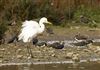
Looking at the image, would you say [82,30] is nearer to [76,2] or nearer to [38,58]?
[76,2]

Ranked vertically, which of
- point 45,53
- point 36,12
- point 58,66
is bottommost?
point 58,66

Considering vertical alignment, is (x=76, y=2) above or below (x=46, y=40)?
above

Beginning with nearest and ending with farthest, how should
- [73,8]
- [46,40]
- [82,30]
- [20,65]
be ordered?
[20,65] < [46,40] < [82,30] < [73,8]

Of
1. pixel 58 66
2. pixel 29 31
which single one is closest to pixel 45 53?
pixel 29 31

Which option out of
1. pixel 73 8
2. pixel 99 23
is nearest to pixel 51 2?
pixel 73 8

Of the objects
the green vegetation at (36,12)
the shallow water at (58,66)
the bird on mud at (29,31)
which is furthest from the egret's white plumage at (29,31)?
the green vegetation at (36,12)

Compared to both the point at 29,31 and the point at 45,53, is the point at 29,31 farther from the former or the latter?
the point at 45,53

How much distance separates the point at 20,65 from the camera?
46.8ft

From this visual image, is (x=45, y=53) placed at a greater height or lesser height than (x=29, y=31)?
lesser

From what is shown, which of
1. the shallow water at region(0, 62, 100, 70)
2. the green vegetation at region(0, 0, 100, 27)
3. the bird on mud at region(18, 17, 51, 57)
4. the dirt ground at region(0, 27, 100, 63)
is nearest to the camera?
the shallow water at region(0, 62, 100, 70)

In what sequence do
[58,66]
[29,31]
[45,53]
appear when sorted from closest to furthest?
[58,66]
[29,31]
[45,53]

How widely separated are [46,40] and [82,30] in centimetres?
303

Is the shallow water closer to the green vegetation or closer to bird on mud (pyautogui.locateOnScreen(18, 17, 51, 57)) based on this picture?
bird on mud (pyautogui.locateOnScreen(18, 17, 51, 57))

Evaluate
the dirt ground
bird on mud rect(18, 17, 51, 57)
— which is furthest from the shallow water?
bird on mud rect(18, 17, 51, 57)
